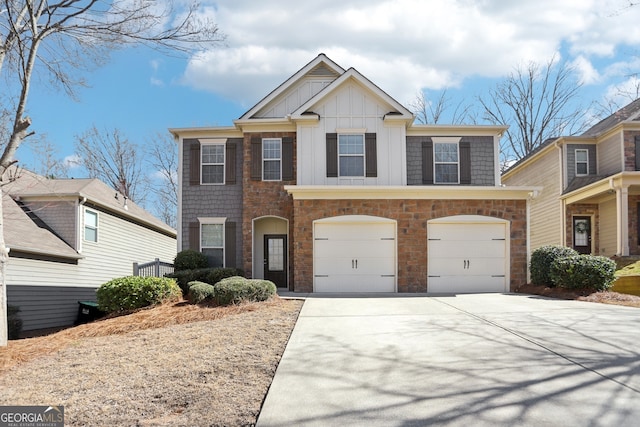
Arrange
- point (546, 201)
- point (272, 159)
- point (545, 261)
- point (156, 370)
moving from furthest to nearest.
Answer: point (546, 201), point (272, 159), point (545, 261), point (156, 370)

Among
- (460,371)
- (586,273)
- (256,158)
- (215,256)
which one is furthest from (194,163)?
(460,371)

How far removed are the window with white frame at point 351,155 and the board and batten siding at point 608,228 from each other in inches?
428

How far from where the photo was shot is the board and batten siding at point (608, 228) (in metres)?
20.0

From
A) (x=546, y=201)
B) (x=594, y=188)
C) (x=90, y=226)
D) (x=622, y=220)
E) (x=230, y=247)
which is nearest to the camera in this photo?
(x=230, y=247)

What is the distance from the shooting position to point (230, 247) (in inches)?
664

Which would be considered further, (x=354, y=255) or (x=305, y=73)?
(x=305, y=73)

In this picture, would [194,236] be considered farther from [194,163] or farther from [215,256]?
[194,163]

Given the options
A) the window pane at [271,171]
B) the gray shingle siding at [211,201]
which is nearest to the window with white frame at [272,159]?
the window pane at [271,171]

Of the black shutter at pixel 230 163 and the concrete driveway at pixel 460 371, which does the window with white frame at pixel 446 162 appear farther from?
the concrete driveway at pixel 460 371

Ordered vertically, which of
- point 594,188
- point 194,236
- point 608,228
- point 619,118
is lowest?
point 194,236

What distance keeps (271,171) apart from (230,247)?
2903mm

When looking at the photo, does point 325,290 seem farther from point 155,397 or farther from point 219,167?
point 155,397

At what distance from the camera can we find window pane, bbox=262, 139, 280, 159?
17031mm

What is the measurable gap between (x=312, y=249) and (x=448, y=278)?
13.8 ft
